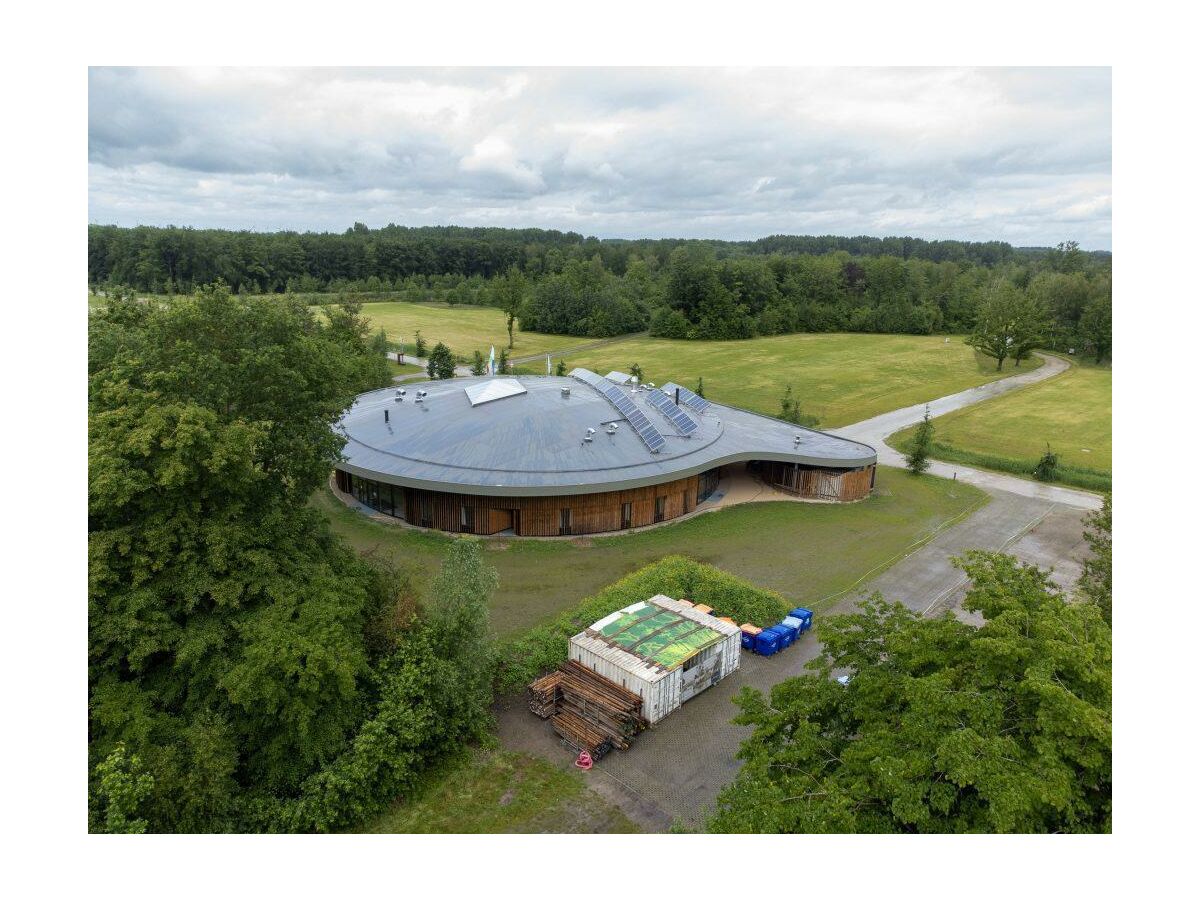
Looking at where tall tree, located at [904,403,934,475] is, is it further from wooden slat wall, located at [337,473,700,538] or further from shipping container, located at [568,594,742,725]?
shipping container, located at [568,594,742,725]

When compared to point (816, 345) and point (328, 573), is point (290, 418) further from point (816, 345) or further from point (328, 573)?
point (816, 345)

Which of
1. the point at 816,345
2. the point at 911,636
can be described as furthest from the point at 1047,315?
the point at 911,636

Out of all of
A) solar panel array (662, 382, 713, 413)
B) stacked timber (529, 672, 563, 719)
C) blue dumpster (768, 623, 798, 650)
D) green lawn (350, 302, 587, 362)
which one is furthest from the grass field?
green lawn (350, 302, 587, 362)

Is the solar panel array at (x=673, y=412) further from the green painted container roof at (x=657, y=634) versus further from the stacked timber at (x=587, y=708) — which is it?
the stacked timber at (x=587, y=708)

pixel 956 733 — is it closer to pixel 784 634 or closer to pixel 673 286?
pixel 784 634

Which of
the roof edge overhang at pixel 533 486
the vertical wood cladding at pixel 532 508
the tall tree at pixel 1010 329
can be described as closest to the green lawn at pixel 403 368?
the vertical wood cladding at pixel 532 508

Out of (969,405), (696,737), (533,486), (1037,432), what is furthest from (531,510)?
(969,405)

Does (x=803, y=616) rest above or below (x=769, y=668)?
above
